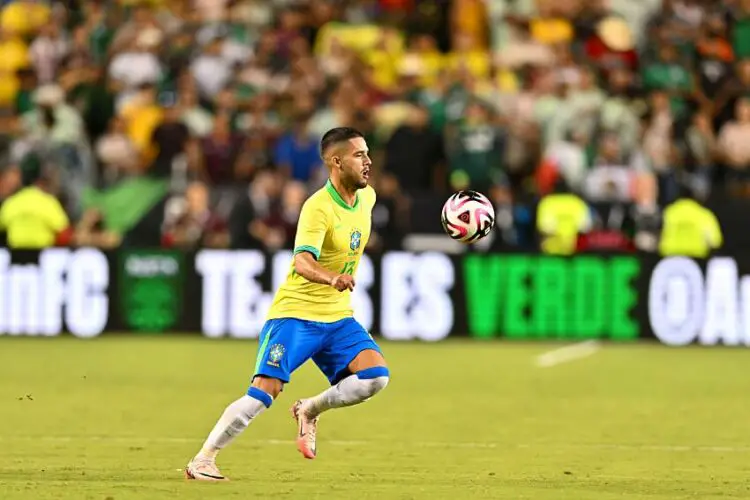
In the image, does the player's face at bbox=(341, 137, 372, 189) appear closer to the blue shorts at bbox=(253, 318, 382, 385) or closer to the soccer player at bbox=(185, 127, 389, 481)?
the soccer player at bbox=(185, 127, 389, 481)

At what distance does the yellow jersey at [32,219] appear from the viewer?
21.3 m

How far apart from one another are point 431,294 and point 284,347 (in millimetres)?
11040

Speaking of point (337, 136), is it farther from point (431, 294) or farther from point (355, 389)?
point (431, 294)

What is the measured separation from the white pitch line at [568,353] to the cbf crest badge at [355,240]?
879 centimetres

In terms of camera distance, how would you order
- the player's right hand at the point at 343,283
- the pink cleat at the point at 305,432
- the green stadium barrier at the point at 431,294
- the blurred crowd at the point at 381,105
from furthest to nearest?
1. the blurred crowd at the point at 381,105
2. the green stadium barrier at the point at 431,294
3. the pink cleat at the point at 305,432
4. the player's right hand at the point at 343,283

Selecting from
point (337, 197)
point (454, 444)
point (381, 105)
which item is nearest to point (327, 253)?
point (337, 197)

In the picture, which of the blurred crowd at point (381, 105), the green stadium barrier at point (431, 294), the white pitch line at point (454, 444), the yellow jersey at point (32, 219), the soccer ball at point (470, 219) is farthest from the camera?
the blurred crowd at point (381, 105)

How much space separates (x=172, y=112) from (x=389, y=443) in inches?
479

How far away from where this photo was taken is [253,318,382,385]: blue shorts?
376 inches

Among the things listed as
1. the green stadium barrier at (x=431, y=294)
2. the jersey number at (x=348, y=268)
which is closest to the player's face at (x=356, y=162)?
the jersey number at (x=348, y=268)

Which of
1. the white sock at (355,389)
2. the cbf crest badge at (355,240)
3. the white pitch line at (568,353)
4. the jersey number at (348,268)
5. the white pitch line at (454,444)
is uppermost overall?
the cbf crest badge at (355,240)

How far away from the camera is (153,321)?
21031 mm

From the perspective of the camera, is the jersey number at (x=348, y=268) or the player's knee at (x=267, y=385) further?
the jersey number at (x=348, y=268)

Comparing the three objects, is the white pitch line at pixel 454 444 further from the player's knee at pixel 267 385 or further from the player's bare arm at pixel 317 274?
the player's bare arm at pixel 317 274
